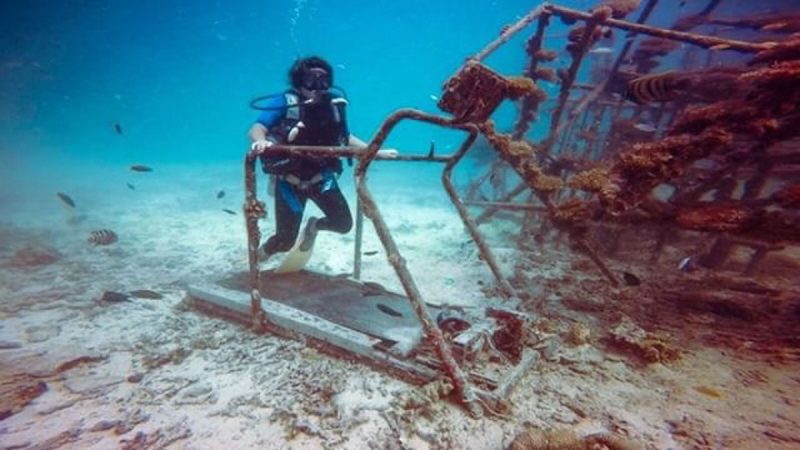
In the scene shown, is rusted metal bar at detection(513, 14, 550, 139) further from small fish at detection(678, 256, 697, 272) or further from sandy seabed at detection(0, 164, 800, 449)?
small fish at detection(678, 256, 697, 272)

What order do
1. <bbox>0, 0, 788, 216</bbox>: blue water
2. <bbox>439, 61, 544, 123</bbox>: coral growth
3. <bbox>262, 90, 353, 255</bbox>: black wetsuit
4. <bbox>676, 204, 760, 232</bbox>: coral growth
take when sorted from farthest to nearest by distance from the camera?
1. <bbox>0, 0, 788, 216</bbox>: blue water
2. <bbox>262, 90, 353, 255</bbox>: black wetsuit
3. <bbox>676, 204, 760, 232</bbox>: coral growth
4. <bbox>439, 61, 544, 123</bbox>: coral growth

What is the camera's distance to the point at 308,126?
486 centimetres

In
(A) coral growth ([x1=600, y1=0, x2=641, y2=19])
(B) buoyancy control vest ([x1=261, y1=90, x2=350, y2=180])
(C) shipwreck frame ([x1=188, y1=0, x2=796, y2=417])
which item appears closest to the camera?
(C) shipwreck frame ([x1=188, y1=0, x2=796, y2=417])

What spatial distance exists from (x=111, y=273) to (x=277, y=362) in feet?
15.6

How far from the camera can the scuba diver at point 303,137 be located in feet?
15.5

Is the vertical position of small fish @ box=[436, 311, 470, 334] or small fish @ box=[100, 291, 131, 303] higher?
small fish @ box=[436, 311, 470, 334]

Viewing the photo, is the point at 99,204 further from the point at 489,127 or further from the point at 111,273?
the point at 489,127

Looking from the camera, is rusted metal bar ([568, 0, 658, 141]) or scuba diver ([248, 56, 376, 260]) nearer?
scuba diver ([248, 56, 376, 260])

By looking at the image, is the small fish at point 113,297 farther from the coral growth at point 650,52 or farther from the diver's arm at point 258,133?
the coral growth at point 650,52

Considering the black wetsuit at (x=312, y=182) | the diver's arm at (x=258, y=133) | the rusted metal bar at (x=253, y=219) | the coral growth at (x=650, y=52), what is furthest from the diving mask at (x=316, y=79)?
the coral growth at (x=650, y=52)

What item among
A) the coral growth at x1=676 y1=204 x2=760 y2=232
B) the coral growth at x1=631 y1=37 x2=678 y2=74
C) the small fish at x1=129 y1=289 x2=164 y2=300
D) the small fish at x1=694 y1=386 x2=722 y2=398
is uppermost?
the coral growth at x1=631 y1=37 x2=678 y2=74

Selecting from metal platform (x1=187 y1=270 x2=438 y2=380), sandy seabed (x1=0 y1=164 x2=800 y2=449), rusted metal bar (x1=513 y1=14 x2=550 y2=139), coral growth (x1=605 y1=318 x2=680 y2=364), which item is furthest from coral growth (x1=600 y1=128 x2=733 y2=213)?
rusted metal bar (x1=513 y1=14 x2=550 y2=139)

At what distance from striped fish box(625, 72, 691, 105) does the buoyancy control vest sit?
402cm

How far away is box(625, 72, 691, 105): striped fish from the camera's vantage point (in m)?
5.12
